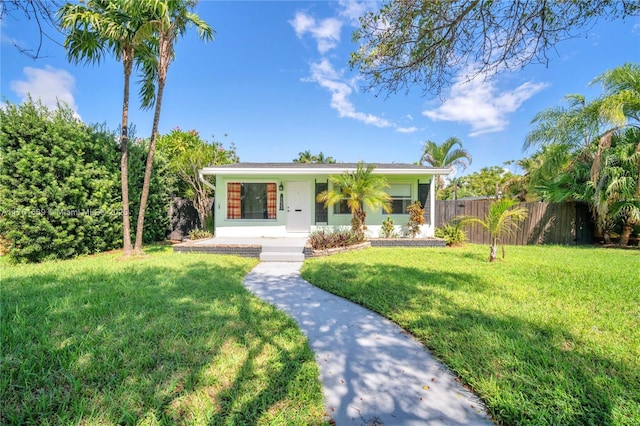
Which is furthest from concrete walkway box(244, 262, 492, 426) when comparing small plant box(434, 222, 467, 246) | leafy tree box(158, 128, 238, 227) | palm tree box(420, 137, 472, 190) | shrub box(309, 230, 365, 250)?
palm tree box(420, 137, 472, 190)

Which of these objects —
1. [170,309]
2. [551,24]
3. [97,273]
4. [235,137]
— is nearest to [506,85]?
[551,24]

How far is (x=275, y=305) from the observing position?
4.03 meters

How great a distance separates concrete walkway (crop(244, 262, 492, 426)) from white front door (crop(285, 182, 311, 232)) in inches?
269

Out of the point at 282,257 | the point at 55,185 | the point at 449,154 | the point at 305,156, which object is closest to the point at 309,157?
the point at 305,156

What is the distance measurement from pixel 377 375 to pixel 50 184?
29.1 feet

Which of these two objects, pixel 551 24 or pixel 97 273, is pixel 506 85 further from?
pixel 97 273

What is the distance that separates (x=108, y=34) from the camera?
6.32m

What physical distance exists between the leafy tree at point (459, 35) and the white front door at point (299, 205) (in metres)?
6.65

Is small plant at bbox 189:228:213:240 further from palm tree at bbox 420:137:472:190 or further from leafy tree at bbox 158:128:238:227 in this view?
palm tree at bbox 420:137:472:190

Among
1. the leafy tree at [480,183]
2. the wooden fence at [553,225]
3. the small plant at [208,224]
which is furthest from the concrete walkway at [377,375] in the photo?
the leafy tree at [480,183]

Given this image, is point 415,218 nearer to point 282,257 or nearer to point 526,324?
point 282,257

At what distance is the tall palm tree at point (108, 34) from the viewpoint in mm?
6121

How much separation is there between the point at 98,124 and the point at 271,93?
6758 millimetres

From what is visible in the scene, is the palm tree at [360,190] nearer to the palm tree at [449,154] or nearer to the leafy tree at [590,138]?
the leafy tree at [590,138]
